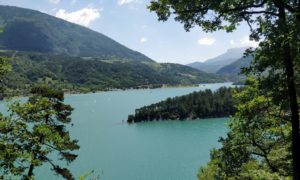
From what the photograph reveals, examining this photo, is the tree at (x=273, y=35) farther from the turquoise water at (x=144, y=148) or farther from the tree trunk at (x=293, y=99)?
the turquoise water at (x=144, y=148)

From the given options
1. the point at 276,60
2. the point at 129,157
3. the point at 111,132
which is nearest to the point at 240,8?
the point at 276,60

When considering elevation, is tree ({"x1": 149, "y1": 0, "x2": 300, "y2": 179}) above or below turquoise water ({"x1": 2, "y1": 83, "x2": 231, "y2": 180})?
above

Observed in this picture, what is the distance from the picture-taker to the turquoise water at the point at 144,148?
8981cm

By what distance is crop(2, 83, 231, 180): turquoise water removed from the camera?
89.8m

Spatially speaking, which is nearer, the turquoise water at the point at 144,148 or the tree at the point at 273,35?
the tree at the point at 273,35

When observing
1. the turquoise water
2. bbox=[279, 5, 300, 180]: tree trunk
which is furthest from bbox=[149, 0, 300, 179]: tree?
the turquoise water

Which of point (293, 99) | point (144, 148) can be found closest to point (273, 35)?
point (293, 99)

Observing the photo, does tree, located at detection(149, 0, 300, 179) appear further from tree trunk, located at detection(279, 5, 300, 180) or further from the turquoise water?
the turquoise water

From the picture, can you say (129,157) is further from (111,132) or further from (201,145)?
(111,132)

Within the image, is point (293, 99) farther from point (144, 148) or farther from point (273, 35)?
point (144, 148)

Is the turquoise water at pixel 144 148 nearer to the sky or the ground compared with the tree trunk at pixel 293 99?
nearer to the ground

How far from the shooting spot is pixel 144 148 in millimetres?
125375

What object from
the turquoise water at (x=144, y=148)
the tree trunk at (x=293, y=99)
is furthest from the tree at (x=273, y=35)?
the turquoise water at (x=144, y=148)

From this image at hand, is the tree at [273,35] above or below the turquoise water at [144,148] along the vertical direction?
above
